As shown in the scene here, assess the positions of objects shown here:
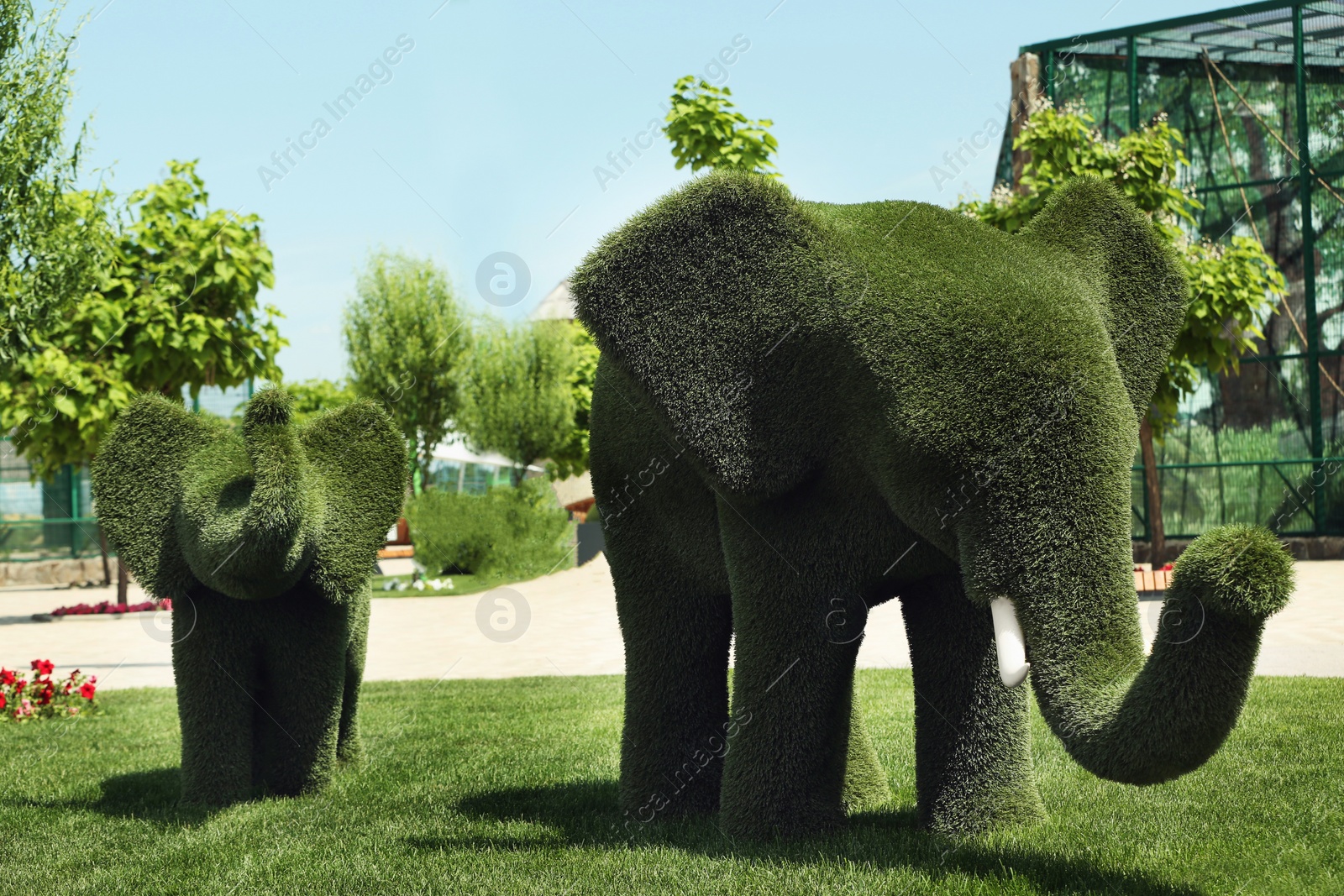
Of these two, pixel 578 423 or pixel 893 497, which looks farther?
pixel 578 423

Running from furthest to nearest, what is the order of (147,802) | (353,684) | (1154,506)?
(1154,506), (353,684), (147,802)

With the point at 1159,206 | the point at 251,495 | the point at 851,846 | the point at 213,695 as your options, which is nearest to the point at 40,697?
the point at 213,695

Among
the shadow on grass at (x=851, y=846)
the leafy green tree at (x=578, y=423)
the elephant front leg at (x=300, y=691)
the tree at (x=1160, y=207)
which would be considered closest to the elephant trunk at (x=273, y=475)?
the elephant front leg at (x=300, y=691)

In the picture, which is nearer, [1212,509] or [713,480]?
[713,480]

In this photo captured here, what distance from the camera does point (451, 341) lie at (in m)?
30.4

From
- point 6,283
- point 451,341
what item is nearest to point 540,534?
point 451,341

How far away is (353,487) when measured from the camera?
20.4ft

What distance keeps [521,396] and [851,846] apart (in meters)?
25.7

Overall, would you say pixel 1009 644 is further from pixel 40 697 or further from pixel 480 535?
pixel 480 535

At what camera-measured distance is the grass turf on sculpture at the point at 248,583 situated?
586cm

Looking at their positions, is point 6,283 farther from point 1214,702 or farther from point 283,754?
point 1214,702

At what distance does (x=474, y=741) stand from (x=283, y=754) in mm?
2271

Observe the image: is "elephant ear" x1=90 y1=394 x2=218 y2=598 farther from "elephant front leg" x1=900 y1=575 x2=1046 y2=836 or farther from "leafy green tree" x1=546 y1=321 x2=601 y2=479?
"leafy green tree" x1=546 y1=321 x2=601 y2=479

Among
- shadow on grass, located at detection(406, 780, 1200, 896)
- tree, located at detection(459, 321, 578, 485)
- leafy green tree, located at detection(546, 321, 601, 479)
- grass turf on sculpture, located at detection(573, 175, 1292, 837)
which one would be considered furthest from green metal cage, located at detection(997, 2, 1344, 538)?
shadow on grass, located at detection(406, 780, 1200, 896)
